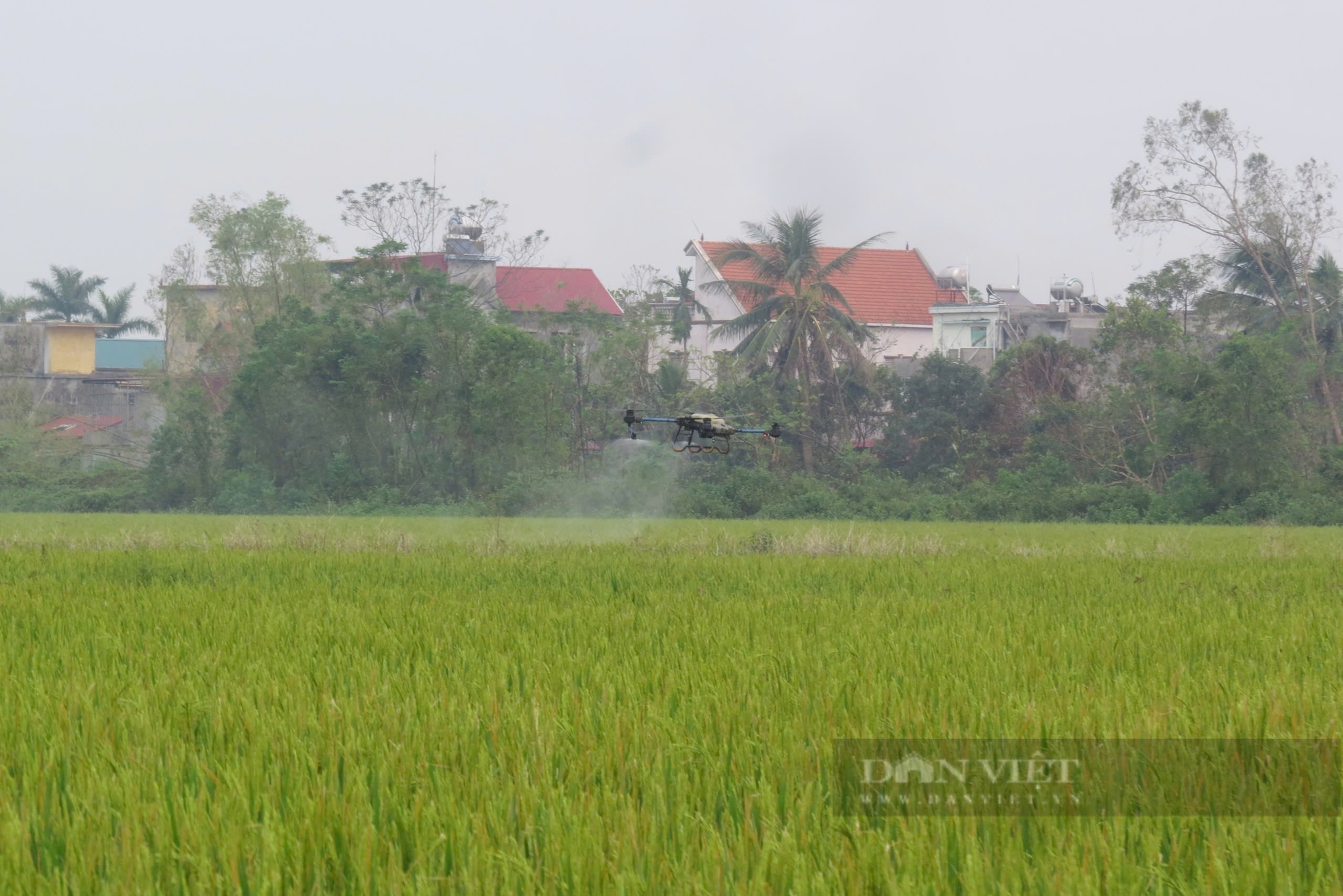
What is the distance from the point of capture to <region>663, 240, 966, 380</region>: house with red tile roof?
4069 cm

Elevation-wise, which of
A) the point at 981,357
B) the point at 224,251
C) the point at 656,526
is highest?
the point at 224,251

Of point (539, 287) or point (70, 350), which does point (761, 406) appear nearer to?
point (539, 287)

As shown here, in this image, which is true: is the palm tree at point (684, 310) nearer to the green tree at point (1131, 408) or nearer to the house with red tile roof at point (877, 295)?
the house with red tile roof at point (877, 295)

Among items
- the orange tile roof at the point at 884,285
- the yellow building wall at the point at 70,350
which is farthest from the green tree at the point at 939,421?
the yellow building wall at the point at 70,350

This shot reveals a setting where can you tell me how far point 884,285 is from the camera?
4300 centimetres

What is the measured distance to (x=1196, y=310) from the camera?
34.5m

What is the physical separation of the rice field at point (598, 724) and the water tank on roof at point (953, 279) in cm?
3505

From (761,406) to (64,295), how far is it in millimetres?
41520

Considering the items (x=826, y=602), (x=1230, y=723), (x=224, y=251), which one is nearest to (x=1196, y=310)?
(x=224, y=251)

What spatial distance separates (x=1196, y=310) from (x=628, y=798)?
115ft

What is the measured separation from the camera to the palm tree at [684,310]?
38469mm

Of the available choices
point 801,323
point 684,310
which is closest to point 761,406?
point 801,323

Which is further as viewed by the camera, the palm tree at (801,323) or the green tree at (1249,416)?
the palm tree at (801,323)

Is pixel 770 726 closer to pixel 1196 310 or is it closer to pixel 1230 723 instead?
pixel 1230 723
